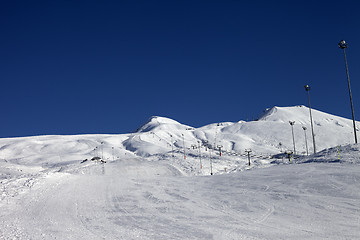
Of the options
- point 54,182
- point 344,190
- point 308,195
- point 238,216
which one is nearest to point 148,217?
point 238,216

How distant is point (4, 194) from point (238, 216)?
45.8 ft

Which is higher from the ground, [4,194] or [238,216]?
[4,194]

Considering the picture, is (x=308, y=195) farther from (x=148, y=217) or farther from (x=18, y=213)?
(x=18, y=213)

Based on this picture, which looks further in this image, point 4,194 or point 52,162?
point 52,162

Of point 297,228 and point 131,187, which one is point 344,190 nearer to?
point 297,228

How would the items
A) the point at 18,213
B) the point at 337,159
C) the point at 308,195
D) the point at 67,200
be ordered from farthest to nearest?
the point at 337,159, the point at 67,200, the point at 308,195, the point at 18,213

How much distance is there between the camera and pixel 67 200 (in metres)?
16.8

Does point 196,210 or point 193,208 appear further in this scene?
point 193,208

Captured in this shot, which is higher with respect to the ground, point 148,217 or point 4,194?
point 4,194

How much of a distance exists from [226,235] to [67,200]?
10.3 m

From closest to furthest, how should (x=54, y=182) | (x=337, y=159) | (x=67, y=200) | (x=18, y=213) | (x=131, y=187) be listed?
(x=18, y=213)
(x=67, y=200)
(x=131, y=187)
(x=54, y=182)
(x=337, y=159)

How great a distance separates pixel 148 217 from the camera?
41.8 feet

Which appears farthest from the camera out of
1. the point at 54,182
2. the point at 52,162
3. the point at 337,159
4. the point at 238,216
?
the point at 52,162

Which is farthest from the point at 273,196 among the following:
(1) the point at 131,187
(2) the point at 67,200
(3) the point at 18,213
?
(3) the point at 18,213
